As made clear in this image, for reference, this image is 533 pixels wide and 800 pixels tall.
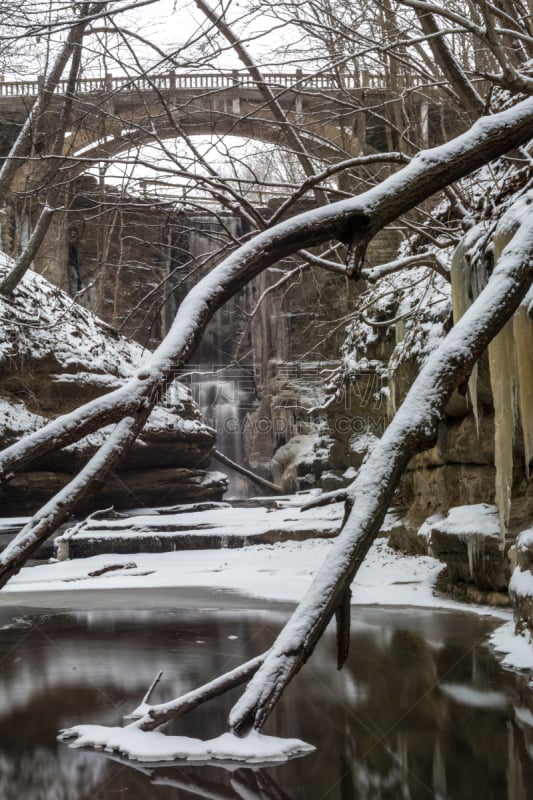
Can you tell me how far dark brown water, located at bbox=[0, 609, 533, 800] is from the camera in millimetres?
3891

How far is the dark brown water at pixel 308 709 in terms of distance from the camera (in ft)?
12.8

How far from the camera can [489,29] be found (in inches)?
177

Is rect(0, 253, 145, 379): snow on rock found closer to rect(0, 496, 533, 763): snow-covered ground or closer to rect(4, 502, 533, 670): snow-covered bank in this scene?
rect(4, 502, 533, 670): snow-covered bank

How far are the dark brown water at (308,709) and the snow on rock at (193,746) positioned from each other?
7cm

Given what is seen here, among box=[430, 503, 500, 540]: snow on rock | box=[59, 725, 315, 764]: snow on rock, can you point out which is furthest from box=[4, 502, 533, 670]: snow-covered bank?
box=[59, 725, 315, 764]: snow on rock

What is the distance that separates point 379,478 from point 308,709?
2.68 m

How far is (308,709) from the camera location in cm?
526

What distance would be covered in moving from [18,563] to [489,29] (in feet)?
12.2

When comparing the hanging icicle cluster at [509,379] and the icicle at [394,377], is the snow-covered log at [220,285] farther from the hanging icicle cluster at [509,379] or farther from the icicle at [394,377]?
the icicle at [394,377]

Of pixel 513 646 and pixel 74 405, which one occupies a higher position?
Result: pixel 74 405

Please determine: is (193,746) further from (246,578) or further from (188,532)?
(188,532)

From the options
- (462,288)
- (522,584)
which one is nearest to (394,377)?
(462,288)

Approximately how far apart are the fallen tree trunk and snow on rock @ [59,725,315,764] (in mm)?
529

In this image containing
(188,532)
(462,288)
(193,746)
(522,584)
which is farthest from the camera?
(188,532)
